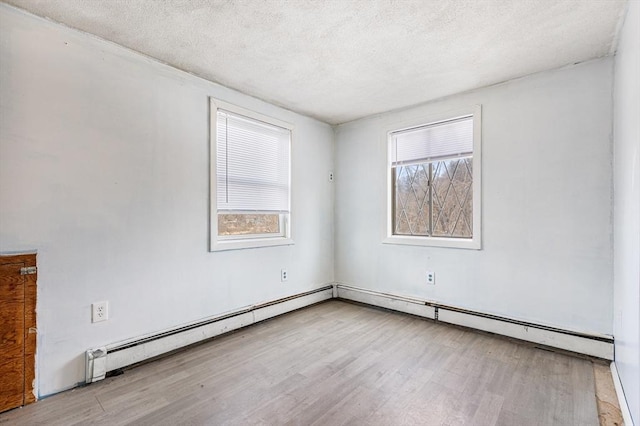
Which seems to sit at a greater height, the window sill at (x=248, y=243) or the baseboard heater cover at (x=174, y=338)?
the window sill at (x=248, y=243)

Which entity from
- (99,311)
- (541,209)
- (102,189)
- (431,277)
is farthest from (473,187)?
(99,311)

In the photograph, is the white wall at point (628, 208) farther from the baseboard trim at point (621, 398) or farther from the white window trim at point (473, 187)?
the white window trim at point (473, 187)

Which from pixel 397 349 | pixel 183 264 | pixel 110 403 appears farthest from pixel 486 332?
pixel 110 403

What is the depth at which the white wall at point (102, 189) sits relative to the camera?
1872 mm

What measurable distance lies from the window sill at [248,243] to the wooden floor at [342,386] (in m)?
0.81

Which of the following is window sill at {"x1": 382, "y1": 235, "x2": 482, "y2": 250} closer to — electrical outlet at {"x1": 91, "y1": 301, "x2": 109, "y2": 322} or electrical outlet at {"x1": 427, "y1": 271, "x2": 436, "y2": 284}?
electrical outlet at {"x1": 427, "y1": 271, "x2": 436, "y2": 284}

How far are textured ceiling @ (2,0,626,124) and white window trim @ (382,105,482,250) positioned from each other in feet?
1.11

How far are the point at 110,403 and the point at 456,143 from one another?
350cm

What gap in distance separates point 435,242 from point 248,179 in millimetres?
2054

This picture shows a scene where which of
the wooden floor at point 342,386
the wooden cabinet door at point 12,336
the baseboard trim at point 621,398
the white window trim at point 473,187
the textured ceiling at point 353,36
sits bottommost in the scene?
the wooden floor at point 342,386

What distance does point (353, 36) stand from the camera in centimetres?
212

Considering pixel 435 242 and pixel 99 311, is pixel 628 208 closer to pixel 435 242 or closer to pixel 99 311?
pixel 435 242

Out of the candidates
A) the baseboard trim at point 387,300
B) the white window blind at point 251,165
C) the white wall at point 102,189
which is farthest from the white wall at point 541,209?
the white wall at point 102,189

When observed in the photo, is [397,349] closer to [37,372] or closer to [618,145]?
[618,145]
